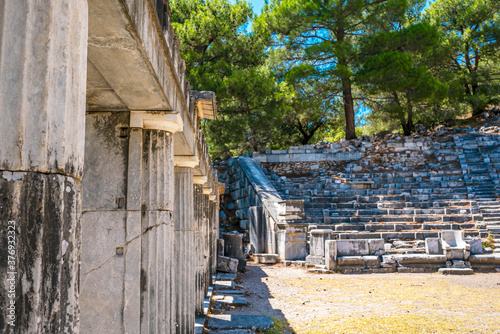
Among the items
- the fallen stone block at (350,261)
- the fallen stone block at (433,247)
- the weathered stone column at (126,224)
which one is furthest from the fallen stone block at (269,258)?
the weathered stone column at (126,224)

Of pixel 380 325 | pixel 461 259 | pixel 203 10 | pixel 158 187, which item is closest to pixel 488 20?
pixel 203 10

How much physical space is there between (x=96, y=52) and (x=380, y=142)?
21.0 metres

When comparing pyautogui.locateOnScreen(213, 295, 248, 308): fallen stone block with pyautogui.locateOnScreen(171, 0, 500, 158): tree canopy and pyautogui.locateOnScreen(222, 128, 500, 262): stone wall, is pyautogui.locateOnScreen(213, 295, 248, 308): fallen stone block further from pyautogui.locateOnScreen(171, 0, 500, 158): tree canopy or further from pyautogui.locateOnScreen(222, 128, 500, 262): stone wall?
pyautogui.locateOnScreen(171, 0, 500, 158): tree canopy

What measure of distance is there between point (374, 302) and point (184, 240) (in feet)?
13.8

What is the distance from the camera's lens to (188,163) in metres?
4.57

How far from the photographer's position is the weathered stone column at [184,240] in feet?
13.9

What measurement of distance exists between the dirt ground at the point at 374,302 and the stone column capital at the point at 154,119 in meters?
3.46

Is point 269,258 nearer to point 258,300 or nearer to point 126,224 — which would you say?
point 258,300

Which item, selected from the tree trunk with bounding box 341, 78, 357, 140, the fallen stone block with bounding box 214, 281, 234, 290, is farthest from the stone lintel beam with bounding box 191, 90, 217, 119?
the tree trunk with bounding box 341, 78, 357, 140

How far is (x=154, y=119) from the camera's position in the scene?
A: 117 inches

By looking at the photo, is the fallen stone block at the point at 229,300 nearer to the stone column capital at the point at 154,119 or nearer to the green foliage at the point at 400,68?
the stone column capital at the point at 154,119

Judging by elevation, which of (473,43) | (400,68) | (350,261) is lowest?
(350,261)

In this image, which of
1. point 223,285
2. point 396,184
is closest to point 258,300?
point 223,285

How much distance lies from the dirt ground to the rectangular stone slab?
18cm
